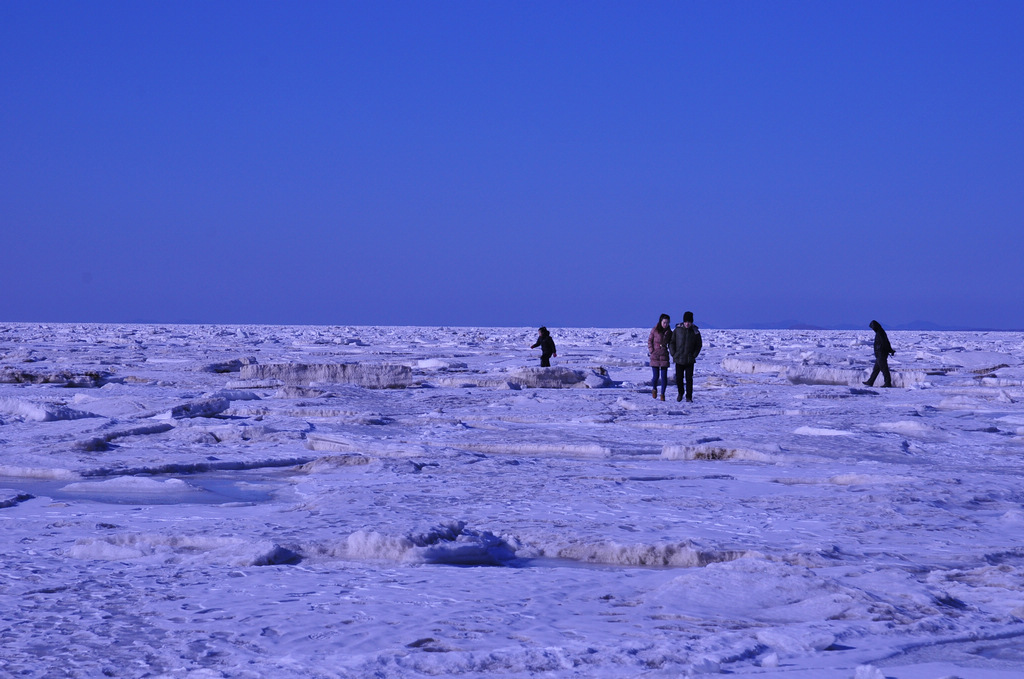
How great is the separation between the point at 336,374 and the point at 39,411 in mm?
5813

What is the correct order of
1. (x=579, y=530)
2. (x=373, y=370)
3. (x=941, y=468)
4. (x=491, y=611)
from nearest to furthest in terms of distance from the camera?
(x=491, y=611)
(x=579, y=530)
(x=941, y=468)
(x=373, y=370)

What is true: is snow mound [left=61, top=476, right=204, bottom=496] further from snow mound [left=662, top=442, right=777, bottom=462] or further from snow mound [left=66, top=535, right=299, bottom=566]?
snow mound [left=662, top=442, right=777, bottom=462]

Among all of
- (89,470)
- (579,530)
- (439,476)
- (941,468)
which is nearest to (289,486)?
(439,476)

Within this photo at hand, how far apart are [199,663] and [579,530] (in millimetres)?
2133

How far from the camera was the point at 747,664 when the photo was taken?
2754 mm

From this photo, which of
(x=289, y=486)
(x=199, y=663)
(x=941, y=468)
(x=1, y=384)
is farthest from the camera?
(x=1, y=384)

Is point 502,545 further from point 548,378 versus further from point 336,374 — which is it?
point 336,374

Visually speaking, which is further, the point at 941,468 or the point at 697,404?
the point at 697,404

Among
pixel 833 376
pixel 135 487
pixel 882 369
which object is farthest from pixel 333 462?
pixel 833 376

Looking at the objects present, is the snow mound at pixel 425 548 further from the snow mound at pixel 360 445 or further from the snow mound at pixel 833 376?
the snow mound at pixel 833 376

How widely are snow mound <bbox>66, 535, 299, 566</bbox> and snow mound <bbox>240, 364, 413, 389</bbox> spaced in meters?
9.76

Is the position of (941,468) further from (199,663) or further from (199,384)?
(199,384)

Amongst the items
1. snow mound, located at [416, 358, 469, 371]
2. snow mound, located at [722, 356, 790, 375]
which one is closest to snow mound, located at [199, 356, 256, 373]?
snow mound, located at [416, 358, 469, 371]

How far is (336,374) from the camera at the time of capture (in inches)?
562
